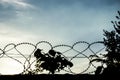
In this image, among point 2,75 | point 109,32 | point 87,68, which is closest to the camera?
point 2,75

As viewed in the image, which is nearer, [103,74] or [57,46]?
[103,74]

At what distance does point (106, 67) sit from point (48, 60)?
1.05 metres

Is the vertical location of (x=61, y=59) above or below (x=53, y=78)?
above

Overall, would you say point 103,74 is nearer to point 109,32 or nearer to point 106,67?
point 106,67

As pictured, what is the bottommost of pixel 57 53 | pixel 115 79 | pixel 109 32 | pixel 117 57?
pixel 115 79

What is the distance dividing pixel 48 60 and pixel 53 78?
62cm

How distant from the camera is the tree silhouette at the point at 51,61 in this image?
152 inches

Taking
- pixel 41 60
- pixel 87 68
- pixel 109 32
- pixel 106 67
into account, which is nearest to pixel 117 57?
pixel 106 67

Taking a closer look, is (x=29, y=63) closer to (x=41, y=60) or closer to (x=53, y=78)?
(x=41, y=60)

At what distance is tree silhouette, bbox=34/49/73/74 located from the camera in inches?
152

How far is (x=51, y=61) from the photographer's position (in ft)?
13.0

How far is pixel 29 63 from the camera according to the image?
3.91 m

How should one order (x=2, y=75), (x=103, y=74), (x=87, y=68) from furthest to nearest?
(x=87, y=68)
(x=2, y=75)
(x=103, y=74)

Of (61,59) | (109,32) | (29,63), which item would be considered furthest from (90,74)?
(109,32)
